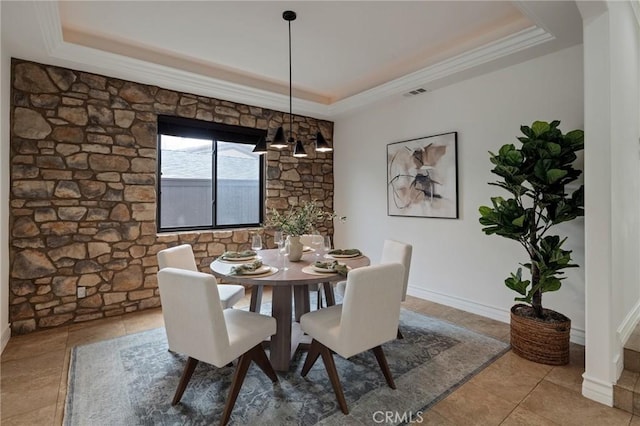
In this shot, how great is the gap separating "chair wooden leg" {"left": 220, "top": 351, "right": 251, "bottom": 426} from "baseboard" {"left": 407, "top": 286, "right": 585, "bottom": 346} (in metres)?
2.71

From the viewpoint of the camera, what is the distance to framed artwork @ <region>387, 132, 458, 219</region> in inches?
150

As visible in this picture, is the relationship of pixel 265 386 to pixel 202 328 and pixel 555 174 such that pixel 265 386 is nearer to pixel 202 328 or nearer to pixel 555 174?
pixel 202 328

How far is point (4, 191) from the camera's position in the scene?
290 centimetres

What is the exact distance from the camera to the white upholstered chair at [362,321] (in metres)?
2.00

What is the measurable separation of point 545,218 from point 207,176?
3894 millimetres

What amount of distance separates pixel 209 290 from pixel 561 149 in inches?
107

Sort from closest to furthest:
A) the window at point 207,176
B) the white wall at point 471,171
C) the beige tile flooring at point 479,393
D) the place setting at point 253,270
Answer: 1. the beige tile flooring at point 479,393
2. the place setting at point 253,270
3. the white wall at point 471,171
4. the window at point 207,176

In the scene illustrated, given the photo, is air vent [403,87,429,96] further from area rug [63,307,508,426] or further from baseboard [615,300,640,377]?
baseboard [615,300,640,377]

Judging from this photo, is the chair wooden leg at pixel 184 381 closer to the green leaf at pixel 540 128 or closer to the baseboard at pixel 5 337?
the baseboard at pixel 5 337

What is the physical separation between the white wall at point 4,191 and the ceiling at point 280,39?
0.68 ft

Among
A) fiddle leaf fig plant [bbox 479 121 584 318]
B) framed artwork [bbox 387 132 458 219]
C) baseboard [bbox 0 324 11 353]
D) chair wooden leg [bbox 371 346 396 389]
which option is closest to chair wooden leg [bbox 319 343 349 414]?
chair wooden leg [bbox 371 346 396 389]

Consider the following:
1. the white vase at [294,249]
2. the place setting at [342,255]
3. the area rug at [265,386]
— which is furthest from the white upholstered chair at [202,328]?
the place setting at [342,255]

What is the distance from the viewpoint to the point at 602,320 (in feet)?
7.00

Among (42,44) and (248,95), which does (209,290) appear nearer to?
(42,44)
